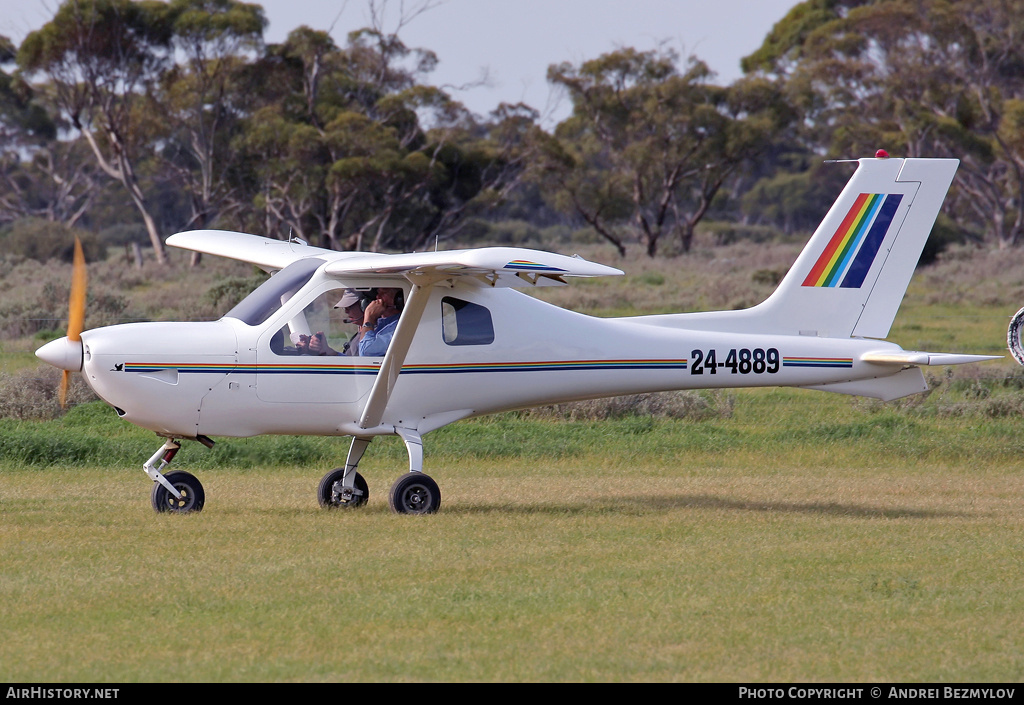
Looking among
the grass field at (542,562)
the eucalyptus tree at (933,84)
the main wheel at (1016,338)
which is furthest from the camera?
the eucalyptus tree at (933,84)

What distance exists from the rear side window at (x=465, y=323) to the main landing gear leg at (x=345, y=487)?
48.1 inches

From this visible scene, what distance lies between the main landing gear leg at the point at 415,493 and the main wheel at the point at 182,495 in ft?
5.22

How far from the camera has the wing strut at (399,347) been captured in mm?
9648

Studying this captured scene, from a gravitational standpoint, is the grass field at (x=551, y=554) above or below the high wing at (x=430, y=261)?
below

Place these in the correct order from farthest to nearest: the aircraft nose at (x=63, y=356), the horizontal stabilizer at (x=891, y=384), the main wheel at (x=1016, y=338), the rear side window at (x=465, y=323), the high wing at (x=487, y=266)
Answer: the main wheel at (x=1016, y=338), the horizontal stabilizer at (x=891, y=384), the rear side window at (x=465, y=323), the aircraft nose at (x=63, y=356), the high wing at (x=487, y=266)

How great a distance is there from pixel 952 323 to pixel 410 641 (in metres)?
23.2

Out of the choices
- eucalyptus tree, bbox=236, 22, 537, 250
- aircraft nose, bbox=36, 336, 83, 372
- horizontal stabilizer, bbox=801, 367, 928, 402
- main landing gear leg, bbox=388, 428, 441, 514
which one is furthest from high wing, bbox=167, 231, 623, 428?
eucalyptus tree, bbox=236, 22, 537, 250

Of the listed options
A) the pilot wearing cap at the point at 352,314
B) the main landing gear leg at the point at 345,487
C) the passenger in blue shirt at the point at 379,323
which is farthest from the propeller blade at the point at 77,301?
the main landing gear leg at the point at 345,487

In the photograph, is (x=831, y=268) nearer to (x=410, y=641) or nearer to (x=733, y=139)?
(x=410, y=641)

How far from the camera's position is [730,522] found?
9.88m

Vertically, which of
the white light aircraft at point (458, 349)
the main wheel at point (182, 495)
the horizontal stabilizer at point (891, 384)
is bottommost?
the main wheel at point (182, 495)

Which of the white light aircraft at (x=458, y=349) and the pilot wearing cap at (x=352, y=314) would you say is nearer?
the white light aircraft at (x=458, y=349)

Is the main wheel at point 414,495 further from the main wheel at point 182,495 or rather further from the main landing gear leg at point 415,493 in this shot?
the main wheel at point 182,495

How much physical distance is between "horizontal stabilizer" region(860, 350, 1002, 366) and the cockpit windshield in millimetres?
4844
